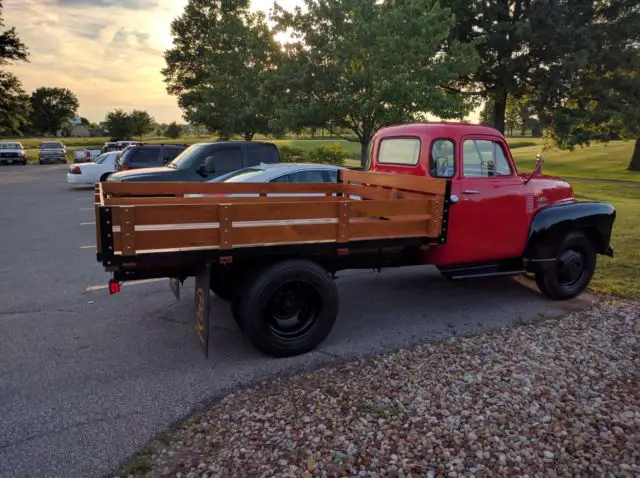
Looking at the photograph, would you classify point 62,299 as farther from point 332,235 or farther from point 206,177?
point 206,177

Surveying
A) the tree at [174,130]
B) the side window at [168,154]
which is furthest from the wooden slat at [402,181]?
the tree at [174,130]

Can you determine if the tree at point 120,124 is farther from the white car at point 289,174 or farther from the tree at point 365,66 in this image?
the white car at point 289,174

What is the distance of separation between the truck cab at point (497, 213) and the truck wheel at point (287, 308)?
1.51m

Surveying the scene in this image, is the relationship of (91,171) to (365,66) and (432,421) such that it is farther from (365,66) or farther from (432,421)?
(432,421)

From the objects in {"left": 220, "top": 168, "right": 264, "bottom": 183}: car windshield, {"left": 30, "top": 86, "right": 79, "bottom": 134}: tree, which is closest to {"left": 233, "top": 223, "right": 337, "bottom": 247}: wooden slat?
{"left": 220, "top": 168, "right": 264, "bottom": 183}: car windshield

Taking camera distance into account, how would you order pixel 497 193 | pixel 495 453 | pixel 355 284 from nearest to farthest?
1. pixel 495 453
2. pixel 497 193
3. pixel 355 284

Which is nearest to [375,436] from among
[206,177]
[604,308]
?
[604,308]

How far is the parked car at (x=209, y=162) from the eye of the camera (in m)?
10.4

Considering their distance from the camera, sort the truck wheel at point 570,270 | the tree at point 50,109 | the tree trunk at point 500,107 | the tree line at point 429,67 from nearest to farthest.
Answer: the truck wheel at point 570,270, the tree line at point 429,67, the tree trunk at point 500,107, the tree at point 50,109

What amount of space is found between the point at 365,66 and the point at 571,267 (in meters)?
11.4

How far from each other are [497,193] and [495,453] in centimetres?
333

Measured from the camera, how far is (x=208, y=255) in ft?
12.9

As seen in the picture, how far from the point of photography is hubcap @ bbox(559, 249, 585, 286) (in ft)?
19.3

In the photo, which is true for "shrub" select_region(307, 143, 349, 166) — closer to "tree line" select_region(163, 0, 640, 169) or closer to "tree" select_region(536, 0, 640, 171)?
"tree line" select_region(163, 0, 640, 169)
